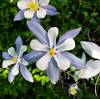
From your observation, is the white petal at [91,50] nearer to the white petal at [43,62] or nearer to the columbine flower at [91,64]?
the columbine flower at [91,64]

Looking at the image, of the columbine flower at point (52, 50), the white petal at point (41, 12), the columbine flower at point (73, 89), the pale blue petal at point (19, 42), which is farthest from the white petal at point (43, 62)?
the columbine flower at point (73, 89)

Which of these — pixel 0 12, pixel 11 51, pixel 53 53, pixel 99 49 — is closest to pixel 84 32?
pixel 0 12

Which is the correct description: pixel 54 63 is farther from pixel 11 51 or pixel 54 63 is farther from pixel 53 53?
pixel 11 51

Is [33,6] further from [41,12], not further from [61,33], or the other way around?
[61,33]

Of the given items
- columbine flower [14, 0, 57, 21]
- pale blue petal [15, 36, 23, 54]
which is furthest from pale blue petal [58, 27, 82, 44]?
columbine flower [14, 0, 57, 21]

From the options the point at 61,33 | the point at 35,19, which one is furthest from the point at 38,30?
the point at 61,33
